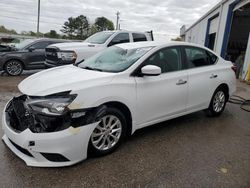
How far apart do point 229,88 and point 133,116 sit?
2.98m

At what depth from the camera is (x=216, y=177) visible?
306 cm

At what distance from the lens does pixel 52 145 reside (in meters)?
2.87

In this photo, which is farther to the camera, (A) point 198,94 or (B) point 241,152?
(A) point 198,94

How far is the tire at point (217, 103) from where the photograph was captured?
5281 mm

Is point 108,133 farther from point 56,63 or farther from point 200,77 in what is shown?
point 56,63

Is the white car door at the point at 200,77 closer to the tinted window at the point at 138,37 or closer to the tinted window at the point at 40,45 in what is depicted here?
the tinted window at the point at 138,37

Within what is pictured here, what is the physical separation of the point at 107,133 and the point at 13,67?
26.7 ft

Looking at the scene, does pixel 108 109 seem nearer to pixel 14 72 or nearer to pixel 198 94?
pixel 198 94

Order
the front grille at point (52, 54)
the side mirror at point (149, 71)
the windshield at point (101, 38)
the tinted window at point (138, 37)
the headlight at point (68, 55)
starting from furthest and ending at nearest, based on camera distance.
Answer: the tinted window at point (138, 37) → the windshield at point (101, 38) → the front grille at point (52, 54) → the headlight at point (68, 55) → the side mirror at point (149, 71)

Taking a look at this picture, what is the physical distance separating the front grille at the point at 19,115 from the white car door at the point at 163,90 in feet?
5.11

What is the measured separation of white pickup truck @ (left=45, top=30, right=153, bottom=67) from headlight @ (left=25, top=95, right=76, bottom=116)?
468 cm

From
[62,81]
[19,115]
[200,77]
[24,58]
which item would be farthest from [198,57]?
[24,58]

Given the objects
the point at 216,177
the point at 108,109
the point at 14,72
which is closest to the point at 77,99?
the point at 108,109

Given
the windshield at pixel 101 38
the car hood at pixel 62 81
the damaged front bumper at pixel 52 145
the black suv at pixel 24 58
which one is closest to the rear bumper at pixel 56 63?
the windshield at pixel 101 38
